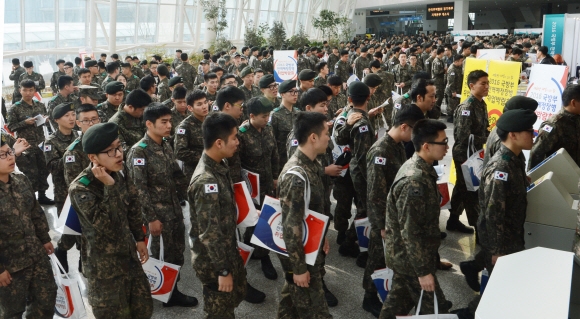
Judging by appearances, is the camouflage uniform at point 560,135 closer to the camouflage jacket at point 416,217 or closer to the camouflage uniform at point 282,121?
the camouflage jacket at point 416,217

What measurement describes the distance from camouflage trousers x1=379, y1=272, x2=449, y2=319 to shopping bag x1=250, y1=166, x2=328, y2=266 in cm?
60

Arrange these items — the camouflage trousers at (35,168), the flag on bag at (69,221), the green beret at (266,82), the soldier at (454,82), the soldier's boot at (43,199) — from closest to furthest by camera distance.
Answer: the flag on bag at (69,221)
the green beret at (266,82)
the camouflage trousers at (35,168)
the soldier's boot at (43,199)
the soldier at (454,82)

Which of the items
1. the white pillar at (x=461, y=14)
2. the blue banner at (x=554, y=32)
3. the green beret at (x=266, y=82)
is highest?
the white pillar at (x=461, y=14)

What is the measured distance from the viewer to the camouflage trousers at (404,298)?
2865 millimetres

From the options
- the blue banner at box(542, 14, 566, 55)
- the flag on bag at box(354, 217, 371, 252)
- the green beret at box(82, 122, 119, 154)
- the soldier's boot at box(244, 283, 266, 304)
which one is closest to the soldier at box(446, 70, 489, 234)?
the flag on bag at box(354, 217, 371, 252)

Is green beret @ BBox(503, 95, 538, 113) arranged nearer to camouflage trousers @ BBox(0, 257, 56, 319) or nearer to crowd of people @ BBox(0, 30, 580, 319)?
crowd of people @ BBox(0, 30, 580, 319)

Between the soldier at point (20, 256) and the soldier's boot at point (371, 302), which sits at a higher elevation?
the soldier at point (20, 256)

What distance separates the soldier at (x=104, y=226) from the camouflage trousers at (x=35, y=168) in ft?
12.8

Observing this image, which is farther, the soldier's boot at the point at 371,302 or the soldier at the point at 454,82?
the soldier at the point at 454,82

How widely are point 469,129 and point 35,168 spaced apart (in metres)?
5.39

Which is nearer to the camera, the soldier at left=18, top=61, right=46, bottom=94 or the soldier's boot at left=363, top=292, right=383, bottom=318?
the soldier's boot at left=363, top=292, right=383, bottom=318

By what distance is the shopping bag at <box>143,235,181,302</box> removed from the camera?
353 centimetres

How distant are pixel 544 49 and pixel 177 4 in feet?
49.4

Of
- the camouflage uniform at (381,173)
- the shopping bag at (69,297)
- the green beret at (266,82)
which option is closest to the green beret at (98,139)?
the shopping bag at (69,297)
